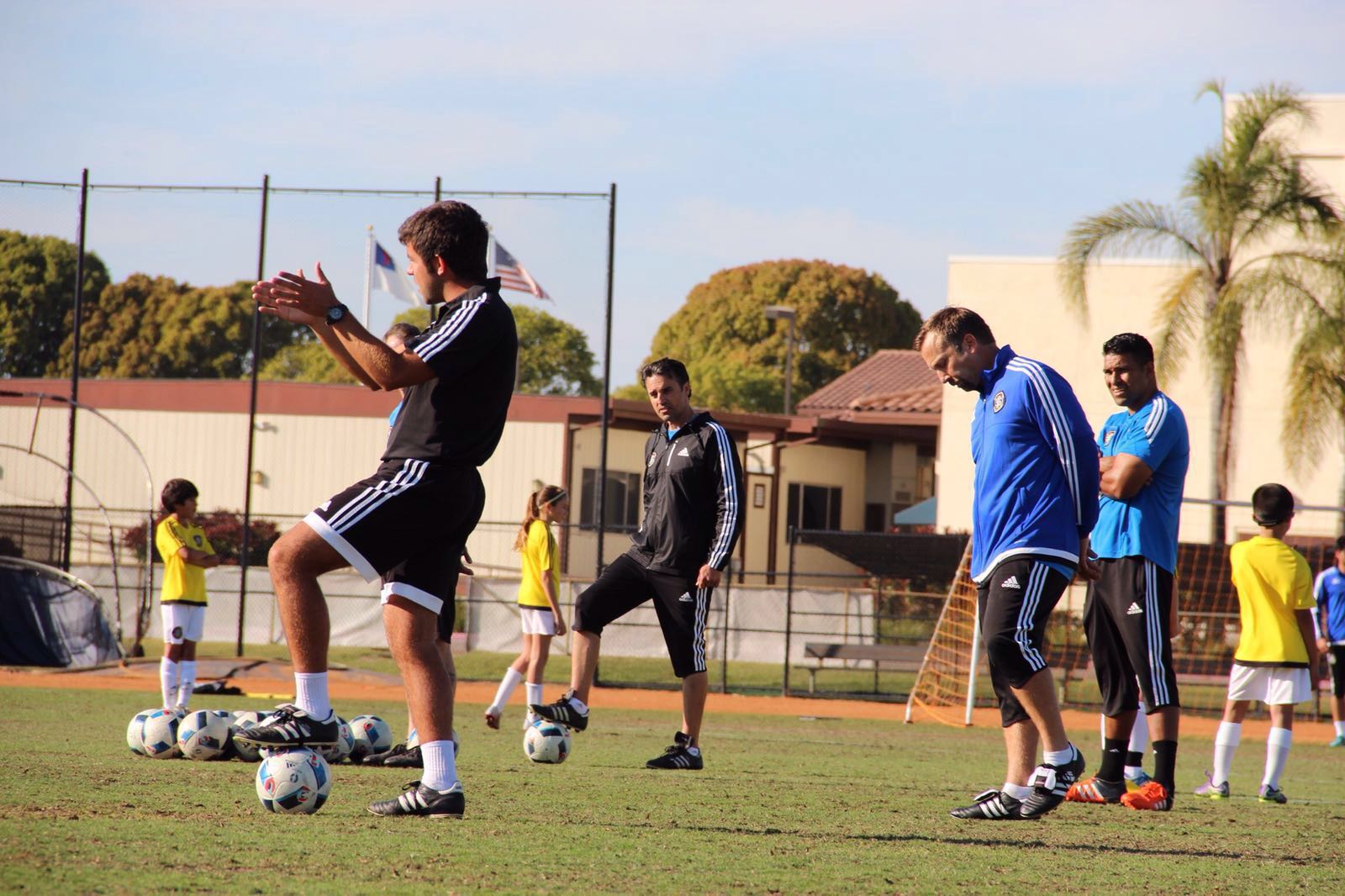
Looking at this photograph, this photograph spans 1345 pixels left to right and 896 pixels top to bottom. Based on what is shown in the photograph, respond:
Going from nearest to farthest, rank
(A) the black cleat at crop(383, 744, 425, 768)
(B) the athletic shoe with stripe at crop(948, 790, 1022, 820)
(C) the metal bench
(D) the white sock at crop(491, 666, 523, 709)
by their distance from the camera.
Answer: (B) the athletic shoe with stripe at crop(948, 790, 1022, 820) < (A) the black cleat at crop(383, 744, 425, 768) < (D) the white sock at crop(491, 666, 523, 709) < (C) the metal bench

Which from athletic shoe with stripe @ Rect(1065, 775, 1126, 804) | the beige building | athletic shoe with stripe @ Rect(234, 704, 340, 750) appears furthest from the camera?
the beige building

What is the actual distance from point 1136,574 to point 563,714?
2.98 m

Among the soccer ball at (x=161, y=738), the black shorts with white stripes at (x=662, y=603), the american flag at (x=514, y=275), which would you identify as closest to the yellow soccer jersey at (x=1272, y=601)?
the black shorts with white stripes at (x=662, y=603)

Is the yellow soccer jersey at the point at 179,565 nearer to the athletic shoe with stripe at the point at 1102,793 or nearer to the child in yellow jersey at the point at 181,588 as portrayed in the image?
the child in yellow jersey at the point at 181,588

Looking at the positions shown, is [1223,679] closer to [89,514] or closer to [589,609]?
[589,609]

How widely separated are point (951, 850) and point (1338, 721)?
9.92 meters

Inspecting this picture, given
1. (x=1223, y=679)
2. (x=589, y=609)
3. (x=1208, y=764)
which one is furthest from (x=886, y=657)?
(x=589, y=609)

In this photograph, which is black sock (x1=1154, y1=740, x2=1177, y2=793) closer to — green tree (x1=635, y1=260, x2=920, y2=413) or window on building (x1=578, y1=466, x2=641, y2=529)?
window on building (x1=578, y1=466, x2=641, y2=529)

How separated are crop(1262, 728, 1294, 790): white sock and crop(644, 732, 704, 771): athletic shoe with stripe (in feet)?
9.59

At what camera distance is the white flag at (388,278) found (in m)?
18.8

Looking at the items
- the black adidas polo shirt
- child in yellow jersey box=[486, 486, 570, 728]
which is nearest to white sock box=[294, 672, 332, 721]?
the black adidas polo shirt

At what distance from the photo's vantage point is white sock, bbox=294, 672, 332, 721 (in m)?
4.70

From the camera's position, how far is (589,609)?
26.3ft

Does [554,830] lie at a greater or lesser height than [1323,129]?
lesser
